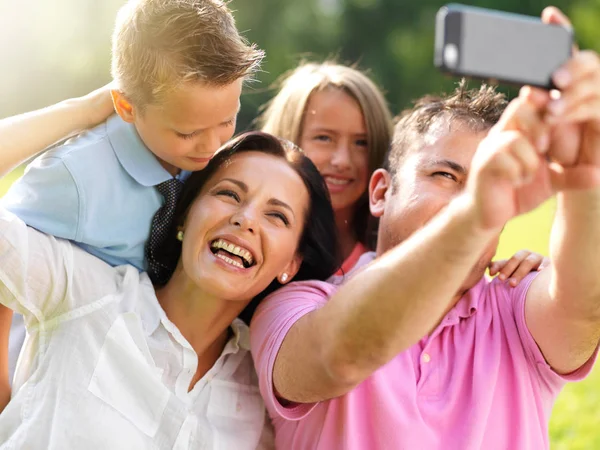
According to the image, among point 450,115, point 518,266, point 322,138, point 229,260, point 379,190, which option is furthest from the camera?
point 322,138

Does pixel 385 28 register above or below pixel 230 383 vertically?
Result: below

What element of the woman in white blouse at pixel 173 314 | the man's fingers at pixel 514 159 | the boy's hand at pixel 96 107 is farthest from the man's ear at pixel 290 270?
A: the man's fingers at pixel 514 159

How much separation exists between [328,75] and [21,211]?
2.08 metres

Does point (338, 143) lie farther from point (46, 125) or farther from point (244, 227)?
point (46, 125)

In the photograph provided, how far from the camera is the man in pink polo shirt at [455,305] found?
1.70 m

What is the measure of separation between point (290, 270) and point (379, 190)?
466 mm

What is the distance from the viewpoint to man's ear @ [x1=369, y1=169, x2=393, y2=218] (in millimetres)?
3070

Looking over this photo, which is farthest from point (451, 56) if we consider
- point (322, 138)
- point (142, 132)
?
point (322, 138)

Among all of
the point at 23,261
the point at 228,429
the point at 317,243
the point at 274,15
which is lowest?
the point at 274,15

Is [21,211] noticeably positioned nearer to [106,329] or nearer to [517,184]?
[106,329]

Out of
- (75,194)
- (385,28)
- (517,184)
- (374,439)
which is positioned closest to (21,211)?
(75,194)

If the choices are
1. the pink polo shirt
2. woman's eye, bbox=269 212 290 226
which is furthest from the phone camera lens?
woman's eye, bbox=269 212 290 226

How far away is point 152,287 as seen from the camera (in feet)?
9.08

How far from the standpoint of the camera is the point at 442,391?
2604mm
